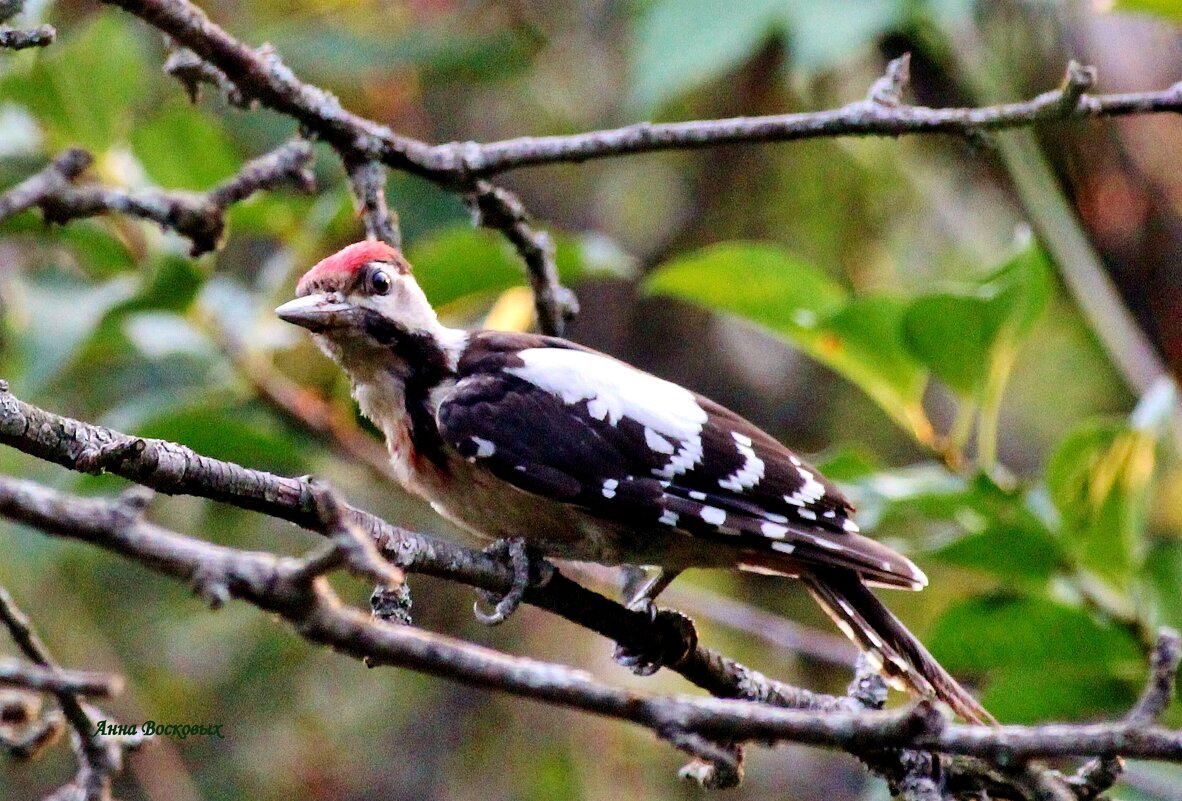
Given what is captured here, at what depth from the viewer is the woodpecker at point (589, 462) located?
108 inches

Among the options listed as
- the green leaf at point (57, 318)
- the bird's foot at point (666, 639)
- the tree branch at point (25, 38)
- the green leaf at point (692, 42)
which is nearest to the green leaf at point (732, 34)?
the green leaf at point (692, 42)

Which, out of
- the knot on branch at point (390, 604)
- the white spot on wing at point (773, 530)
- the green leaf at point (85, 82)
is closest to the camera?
the knot on branch at point (390, 604)

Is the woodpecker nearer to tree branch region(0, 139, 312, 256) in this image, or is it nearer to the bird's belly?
the bird's belly

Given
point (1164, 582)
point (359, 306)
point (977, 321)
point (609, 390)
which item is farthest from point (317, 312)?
point (1164, 582)

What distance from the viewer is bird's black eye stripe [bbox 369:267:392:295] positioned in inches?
116

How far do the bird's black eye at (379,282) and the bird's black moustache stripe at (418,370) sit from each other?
0.05 metres

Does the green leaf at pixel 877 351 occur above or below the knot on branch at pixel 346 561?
above

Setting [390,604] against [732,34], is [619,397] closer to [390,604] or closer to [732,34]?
[390,604]

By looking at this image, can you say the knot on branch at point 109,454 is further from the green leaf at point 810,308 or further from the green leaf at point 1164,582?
the green leaf at point 1164,582

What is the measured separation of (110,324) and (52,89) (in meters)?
0.64

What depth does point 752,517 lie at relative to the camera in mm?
2787

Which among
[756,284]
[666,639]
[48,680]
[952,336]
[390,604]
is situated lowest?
[48,680]

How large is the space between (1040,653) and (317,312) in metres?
1.84

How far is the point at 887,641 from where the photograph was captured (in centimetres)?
280
